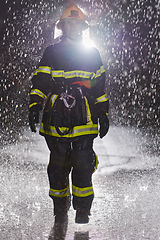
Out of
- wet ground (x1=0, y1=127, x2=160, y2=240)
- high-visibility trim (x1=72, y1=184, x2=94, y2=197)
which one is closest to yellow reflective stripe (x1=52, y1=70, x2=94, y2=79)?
high-visibility trim (x1=72, y1=184, x2=94, y2=197)

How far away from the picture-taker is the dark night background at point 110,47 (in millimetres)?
15062

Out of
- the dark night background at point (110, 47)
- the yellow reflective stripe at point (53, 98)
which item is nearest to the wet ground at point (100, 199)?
the yellow reflective stripe at point (53, 98)

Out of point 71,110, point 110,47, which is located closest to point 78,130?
point 71,110

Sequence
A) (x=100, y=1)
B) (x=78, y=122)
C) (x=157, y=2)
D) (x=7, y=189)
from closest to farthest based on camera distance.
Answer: (x=78, y=122)
(x=7, y=189)
(x=157, y=2)
(x=100, y=1)

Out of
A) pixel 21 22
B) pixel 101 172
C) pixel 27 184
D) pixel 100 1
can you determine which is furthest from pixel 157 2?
pixel 27 184

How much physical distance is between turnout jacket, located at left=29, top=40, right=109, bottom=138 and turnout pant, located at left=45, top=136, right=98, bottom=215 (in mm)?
90

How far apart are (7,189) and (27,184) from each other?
288mm

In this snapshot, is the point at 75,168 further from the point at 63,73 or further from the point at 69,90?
the point at 63,73

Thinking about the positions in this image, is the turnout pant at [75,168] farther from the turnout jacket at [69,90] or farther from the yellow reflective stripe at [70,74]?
the yellow reflective stripe at [70,74]

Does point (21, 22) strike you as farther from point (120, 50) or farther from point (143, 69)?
point (143, 69)

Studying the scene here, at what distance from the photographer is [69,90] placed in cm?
258

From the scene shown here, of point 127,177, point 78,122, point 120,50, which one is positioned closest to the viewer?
point 78,122

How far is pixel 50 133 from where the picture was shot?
2.58 meters

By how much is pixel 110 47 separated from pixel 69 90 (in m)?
16.1
